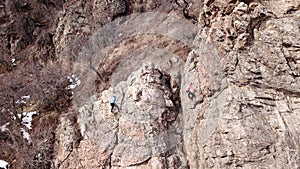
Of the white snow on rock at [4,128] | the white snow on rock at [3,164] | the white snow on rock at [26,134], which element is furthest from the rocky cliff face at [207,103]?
the white snow on rock at [4,128]

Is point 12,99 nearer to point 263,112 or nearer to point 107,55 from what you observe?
point 107,55

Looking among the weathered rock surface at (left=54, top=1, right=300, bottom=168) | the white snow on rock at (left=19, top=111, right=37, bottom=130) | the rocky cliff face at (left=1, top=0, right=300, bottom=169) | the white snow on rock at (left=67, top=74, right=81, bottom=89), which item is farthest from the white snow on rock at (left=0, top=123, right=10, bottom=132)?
the weathered rock surface at (left=54, top=1, right=300, bottom=168)

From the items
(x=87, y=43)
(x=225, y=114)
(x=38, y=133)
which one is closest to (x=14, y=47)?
(x=87, y=43)

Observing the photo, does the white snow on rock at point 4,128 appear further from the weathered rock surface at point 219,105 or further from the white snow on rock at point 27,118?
the weathered rock surface at point 219,105

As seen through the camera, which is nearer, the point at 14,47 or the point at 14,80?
the point at 14,80

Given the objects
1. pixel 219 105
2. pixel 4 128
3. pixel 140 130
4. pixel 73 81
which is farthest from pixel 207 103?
pixel 73 81

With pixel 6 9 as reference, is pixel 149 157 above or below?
below
